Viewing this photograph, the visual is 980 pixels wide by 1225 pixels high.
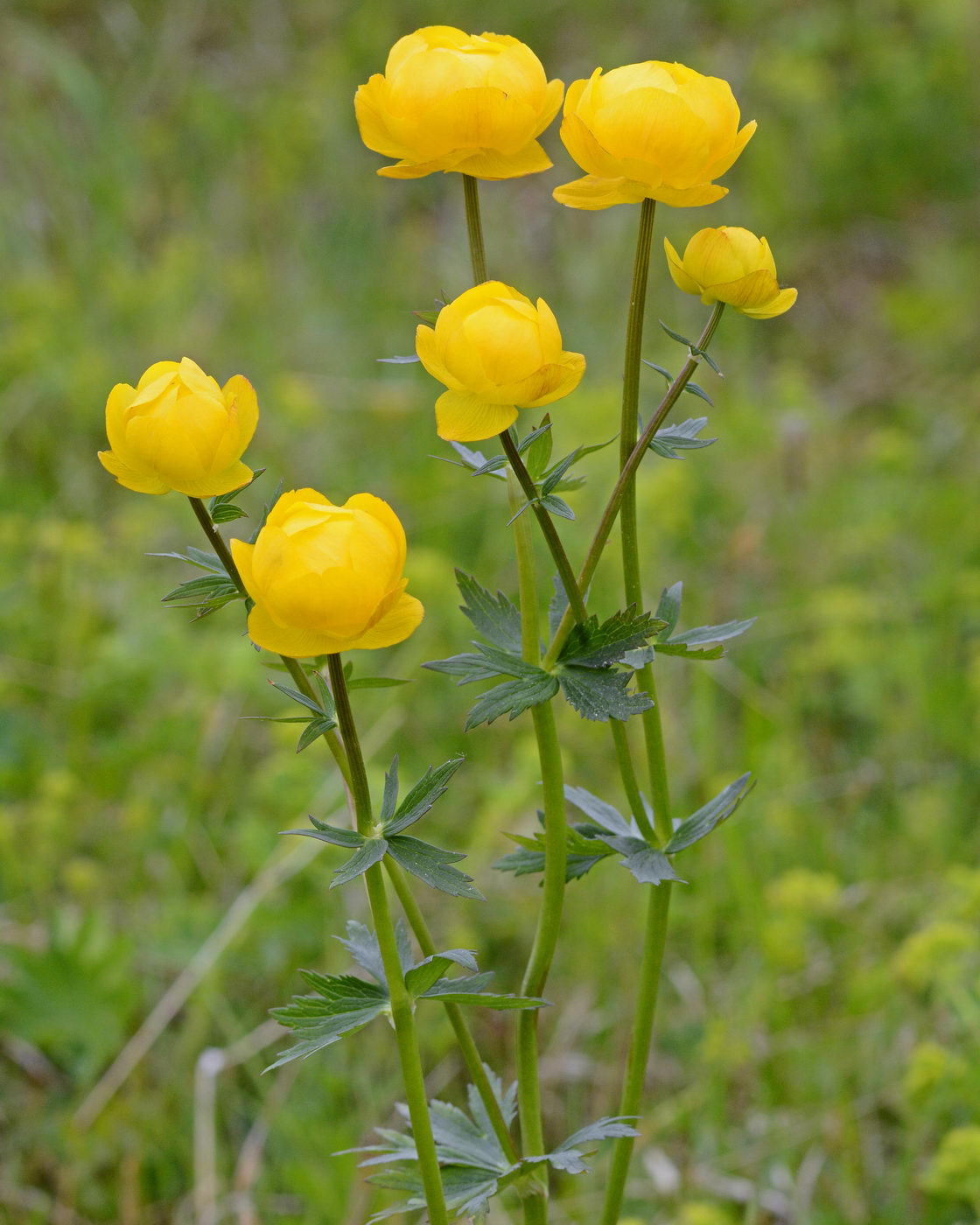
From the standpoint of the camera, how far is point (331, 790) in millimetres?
1543

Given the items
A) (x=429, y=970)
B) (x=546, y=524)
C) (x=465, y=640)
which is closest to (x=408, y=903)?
(x=429, y=970)

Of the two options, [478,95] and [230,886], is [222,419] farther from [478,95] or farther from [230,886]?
[230,886]

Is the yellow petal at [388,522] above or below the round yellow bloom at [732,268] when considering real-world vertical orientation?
below

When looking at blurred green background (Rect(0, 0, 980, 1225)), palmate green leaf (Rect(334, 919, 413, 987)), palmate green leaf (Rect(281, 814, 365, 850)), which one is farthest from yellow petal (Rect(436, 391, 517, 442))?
blurred green background (Rect(0, 0, 980, 1225))

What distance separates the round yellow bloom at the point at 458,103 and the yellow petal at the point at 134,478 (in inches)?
8.6

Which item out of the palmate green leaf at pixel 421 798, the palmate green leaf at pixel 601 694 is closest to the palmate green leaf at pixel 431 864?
the palmate green leaf at pixel 421 798

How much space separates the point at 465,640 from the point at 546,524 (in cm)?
119

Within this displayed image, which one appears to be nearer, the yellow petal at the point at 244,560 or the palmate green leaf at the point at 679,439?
the yellow petal at the point at 244,560

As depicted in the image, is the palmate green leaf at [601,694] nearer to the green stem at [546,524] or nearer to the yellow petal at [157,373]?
the green stem at [546,524]

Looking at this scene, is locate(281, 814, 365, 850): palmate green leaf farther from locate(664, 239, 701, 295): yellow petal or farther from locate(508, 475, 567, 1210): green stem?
locate(664, 239, 701, 295): yellow petal

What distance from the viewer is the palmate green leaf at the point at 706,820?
753 mm

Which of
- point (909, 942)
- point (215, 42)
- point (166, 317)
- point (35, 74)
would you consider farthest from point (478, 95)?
point (215, 42)

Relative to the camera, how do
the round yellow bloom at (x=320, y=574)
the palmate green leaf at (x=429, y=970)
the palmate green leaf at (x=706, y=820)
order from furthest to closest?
the palmate green leaf at (x=706, y=820)
the palmate green leaf at (x=429, y=970)
the round yellow bloom at (x=320, y=574)

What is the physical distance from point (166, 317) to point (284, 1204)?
1940mm
